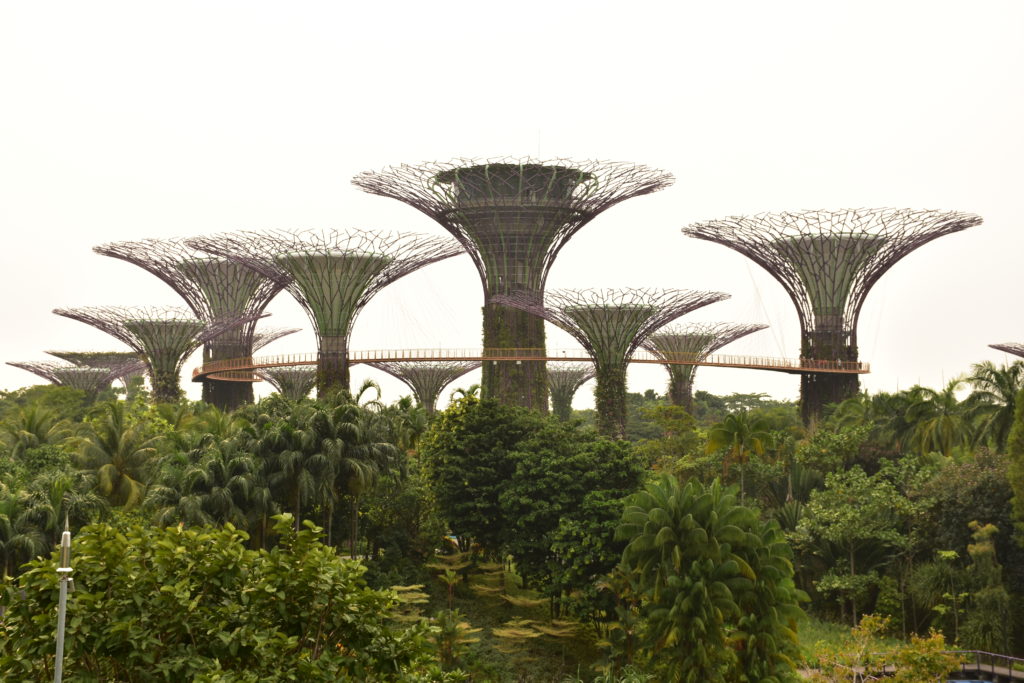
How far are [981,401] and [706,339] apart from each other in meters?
33.7

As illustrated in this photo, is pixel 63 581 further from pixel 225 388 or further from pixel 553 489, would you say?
pixel 225 388

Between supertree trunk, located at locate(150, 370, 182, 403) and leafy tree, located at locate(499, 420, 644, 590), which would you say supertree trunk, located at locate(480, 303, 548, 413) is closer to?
leafy tree, located at locate(499, 420, 644, 590)

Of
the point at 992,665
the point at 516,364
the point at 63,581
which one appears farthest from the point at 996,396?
the point at 63,581

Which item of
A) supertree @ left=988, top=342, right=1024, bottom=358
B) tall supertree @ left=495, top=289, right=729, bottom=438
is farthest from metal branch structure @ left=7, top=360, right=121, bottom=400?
supertree @ left=988, top=342, right=1024, bottom=358

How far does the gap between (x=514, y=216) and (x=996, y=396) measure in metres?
24.0

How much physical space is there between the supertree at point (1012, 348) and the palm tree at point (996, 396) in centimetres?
4073

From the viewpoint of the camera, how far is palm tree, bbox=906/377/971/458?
41312mm

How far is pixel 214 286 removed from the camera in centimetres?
6366

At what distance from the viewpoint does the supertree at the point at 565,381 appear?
83.6m

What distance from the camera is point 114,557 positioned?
13594mm

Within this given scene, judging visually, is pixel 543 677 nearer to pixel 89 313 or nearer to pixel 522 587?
pixel 522 587

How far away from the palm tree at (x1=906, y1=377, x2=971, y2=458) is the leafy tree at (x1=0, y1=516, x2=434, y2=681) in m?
31.6

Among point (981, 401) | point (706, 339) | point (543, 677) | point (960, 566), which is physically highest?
point (706, 339)

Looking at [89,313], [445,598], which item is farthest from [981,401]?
[89,313]
